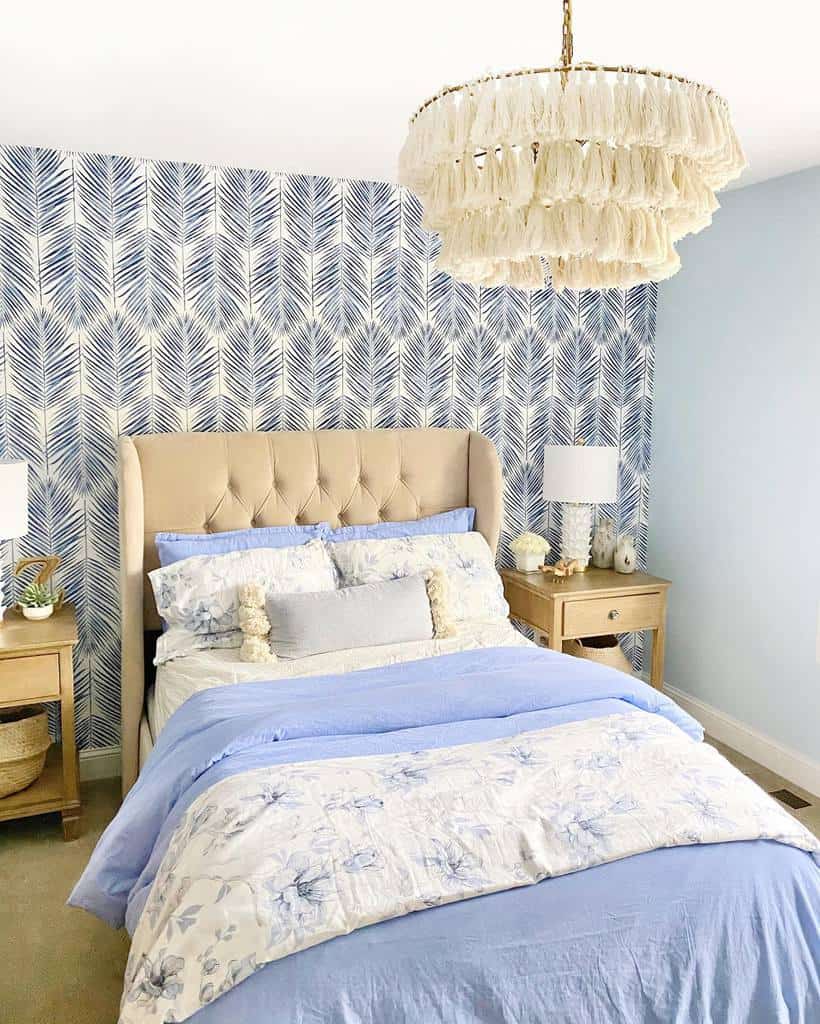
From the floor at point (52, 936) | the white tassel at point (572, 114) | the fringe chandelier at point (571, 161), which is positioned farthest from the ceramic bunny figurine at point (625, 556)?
the white tassel at point (572, 114)

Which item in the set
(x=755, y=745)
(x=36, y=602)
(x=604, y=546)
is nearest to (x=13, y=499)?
(x=36, y=602)

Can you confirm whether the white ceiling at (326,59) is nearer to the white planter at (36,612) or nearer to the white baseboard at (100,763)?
the white planter at (36,612)

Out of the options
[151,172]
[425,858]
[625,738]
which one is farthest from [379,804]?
[151,172]

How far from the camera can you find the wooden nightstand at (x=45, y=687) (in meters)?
2.97

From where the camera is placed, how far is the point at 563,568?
4.02 m

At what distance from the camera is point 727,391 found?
389 cm

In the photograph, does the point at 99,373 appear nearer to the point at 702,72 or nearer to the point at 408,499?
the point at 408,499

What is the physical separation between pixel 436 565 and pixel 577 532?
984 millimetres

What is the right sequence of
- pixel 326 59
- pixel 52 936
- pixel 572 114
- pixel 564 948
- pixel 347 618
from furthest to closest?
pixel 347 618
pixel 52 936
pixel 326 59
pixel 564 948
pixel 572 114

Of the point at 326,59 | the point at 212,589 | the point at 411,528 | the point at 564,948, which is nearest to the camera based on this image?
the point at 564,948

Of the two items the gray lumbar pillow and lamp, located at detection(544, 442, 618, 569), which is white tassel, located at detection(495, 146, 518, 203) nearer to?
the gray lumbar pillow

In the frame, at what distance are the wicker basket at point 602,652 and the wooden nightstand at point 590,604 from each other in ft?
0.33

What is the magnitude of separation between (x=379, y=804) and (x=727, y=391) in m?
2.76

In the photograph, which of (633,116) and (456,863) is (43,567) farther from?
(633,116)
